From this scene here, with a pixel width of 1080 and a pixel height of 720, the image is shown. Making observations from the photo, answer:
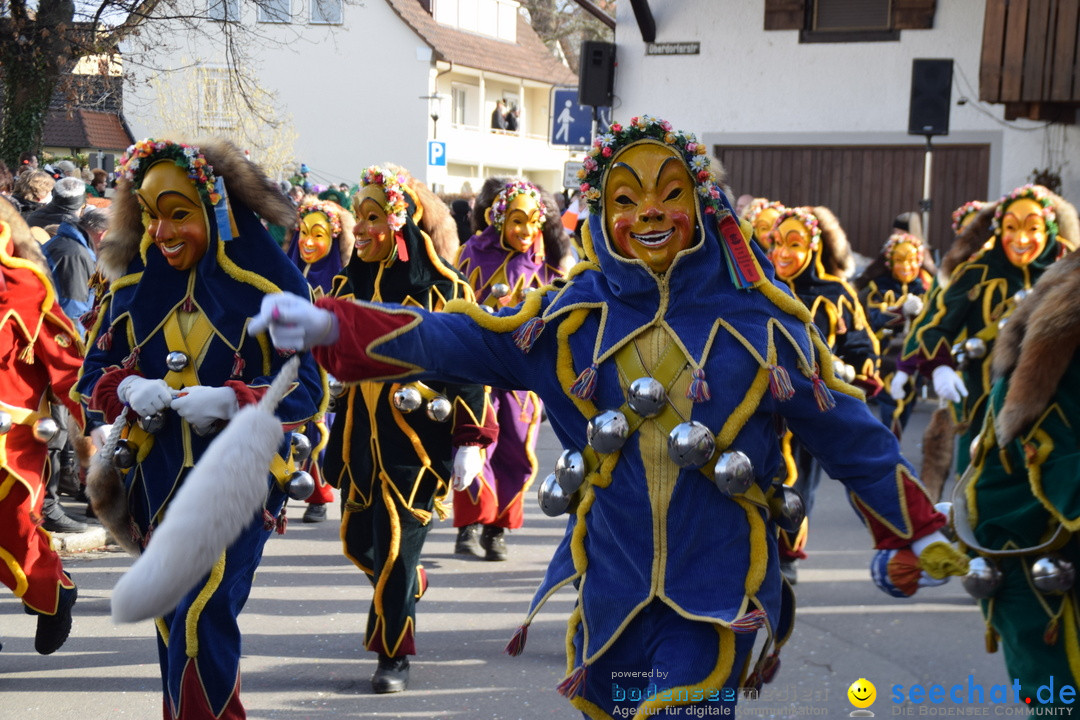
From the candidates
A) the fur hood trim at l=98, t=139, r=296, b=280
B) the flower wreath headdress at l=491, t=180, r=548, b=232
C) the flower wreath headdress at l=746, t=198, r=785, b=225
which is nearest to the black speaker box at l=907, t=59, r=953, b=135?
the flower wreath headdress at l=746, t=198, r=785, b=225

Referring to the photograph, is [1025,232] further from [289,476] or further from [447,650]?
[289,476]

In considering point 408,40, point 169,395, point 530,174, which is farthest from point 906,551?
point 530,174

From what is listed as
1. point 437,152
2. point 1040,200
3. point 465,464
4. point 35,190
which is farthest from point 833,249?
point 437,152

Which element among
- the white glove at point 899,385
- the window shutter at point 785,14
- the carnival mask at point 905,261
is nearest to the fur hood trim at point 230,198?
the white glove at point 899,385

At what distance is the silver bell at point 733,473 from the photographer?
3.31 meters

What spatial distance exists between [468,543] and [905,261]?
5.06m

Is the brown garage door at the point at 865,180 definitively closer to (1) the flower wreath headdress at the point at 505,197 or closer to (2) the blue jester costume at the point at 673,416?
(1) the flower wreath headdress at the point at 505,197

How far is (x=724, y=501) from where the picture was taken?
135 inches

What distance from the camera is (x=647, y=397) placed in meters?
3.37

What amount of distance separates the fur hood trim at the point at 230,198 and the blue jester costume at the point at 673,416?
1.31 m

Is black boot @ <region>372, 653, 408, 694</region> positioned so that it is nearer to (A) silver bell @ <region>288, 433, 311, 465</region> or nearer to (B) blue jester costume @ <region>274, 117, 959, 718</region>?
(A) silver bell @ <region>288, 433, 311, 465</region>

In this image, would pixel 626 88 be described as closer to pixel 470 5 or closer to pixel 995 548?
pixel 995 548

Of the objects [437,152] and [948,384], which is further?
[437,152]

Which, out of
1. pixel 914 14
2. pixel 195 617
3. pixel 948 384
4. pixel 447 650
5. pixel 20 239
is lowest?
pixel 447 650
